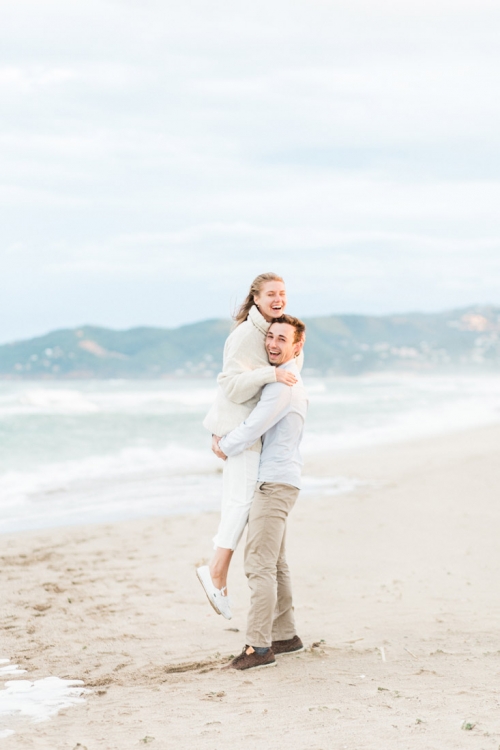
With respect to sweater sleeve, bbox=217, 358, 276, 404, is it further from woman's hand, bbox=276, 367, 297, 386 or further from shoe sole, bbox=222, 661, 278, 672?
shoe sole, bbox=222, 661, 278, 672

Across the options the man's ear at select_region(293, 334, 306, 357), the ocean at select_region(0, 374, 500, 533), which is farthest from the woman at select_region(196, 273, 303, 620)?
the ocean at select_region(0, 374, 500, 533)

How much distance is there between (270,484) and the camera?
454 cm

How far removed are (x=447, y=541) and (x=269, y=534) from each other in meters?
4.23

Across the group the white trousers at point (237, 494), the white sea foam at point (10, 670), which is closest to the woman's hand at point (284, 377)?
the white trousers at point (237, 494)

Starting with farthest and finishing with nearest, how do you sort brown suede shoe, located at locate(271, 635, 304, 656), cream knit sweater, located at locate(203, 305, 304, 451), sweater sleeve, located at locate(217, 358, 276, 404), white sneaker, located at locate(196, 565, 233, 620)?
brown suede shoe, located at locate(271, 635, 304, 656) < white sneaker, located at locate(196, 565, 233, 620) < cream knit sweater, located at locate(203, 305, 304, 451) < sweater sleeve, located at locate(217, 358, 276, 404)

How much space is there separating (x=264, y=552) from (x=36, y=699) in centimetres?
147

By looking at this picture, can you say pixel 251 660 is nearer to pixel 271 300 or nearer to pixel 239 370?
pixel 239 370

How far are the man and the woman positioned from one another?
0.20 feet

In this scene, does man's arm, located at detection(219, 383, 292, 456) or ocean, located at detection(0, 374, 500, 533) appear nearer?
man's arm, located at detection(219, 383, 292, 456)

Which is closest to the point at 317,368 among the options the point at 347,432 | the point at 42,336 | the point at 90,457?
the point at 42,336

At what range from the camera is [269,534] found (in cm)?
452

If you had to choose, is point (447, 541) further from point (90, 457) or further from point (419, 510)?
point (90, 457)

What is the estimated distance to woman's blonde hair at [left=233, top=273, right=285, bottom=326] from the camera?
15.1ft

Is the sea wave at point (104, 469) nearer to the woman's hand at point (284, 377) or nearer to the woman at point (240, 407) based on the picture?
the woman at point (240, 407)
